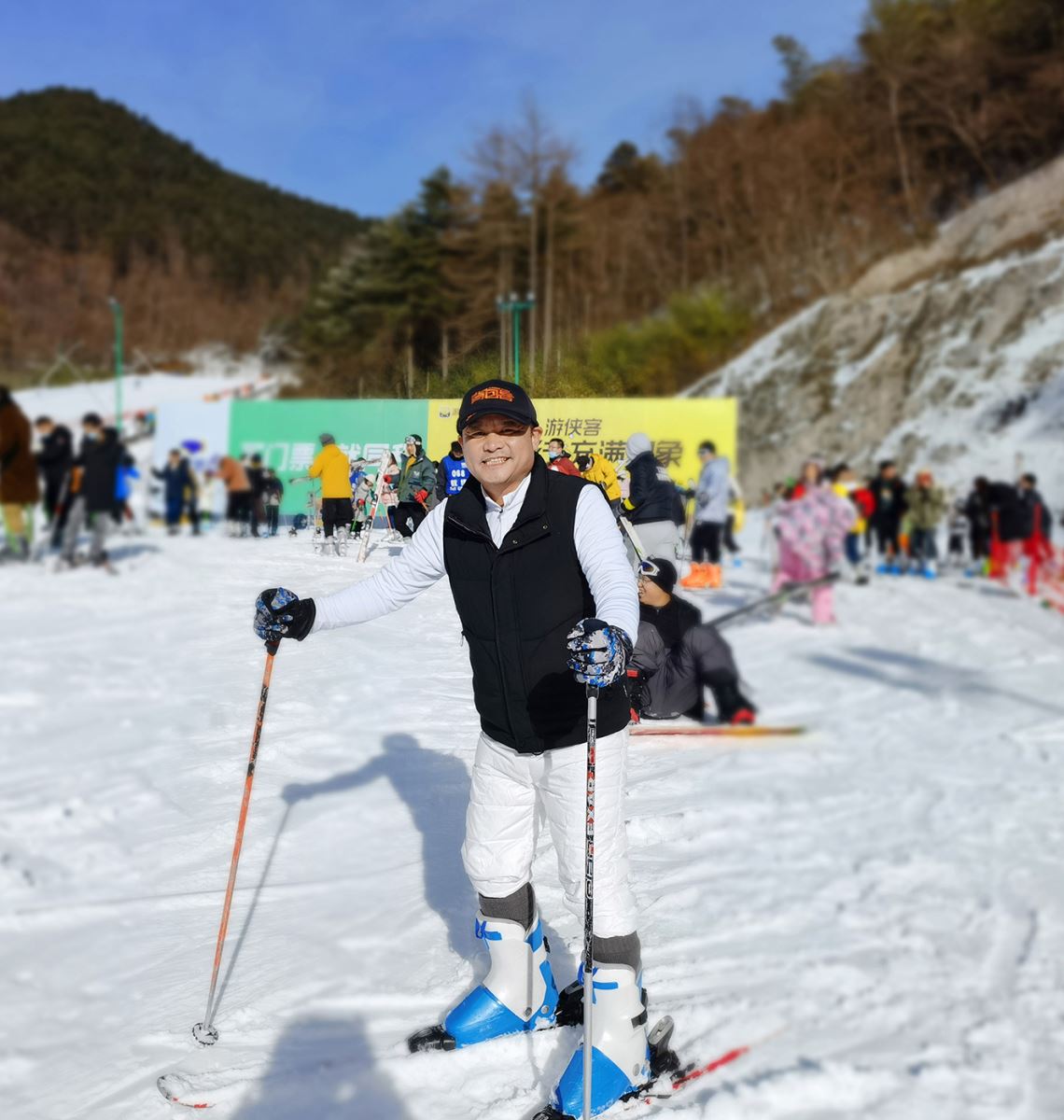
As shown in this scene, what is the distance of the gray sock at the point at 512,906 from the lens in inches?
85.8

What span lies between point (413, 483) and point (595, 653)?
731 millimetres

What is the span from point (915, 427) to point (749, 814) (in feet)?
68.6

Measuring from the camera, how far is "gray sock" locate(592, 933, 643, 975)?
207 centimetres

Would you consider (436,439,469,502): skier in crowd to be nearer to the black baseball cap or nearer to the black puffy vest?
the black puffy vest

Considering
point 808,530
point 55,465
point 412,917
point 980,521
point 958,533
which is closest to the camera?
point 412,917

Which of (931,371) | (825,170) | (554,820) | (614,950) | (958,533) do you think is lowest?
(614,950)

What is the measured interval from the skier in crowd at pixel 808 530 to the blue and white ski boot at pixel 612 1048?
2160mm

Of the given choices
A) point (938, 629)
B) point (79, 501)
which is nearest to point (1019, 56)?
point (938, 629)

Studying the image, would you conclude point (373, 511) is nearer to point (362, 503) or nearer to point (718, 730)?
point (362, 503)

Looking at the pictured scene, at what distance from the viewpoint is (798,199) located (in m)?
29.6

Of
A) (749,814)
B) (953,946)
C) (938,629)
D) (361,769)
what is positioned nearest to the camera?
(361,769)

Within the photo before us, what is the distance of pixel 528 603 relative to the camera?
1.97m

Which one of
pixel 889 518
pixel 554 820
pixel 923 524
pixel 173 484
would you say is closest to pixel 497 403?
pixel 554 820

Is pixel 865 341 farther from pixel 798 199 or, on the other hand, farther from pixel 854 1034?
pixel 854 1034
